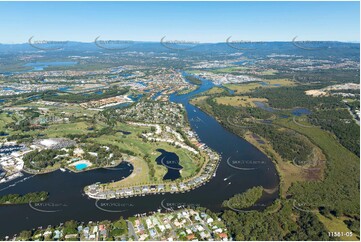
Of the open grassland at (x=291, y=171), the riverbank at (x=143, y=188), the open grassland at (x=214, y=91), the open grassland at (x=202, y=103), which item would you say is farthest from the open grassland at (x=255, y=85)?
the riverbank at (x=143, y=188)

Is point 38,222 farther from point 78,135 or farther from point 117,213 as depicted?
point 78,135

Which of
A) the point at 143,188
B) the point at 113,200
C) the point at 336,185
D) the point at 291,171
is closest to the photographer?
the point at 113,200

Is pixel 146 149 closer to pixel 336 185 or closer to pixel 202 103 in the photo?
pixel 336 185

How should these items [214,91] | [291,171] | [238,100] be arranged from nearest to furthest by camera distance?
[291,171]
[238,100]
[214,91]

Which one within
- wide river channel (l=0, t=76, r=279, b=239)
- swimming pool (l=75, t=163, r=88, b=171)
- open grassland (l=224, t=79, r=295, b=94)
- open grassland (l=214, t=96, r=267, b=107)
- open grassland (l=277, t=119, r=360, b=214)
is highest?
open grassland (l=224, t=79, r=295, b=94)

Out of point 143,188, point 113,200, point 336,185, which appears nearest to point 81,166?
point 113,200

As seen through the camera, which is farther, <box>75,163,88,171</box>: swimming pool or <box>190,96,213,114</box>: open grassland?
<box>190,96,213,114</box>: open grassland

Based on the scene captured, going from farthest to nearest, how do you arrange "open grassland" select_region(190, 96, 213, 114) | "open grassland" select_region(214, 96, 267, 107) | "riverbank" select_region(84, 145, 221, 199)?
"open grassland" select_region(214, 96, 267, 107)
"open grassland" select_region(190, 96, 213, 114)
"riverbank" select_region(84, 145, 221, 199)

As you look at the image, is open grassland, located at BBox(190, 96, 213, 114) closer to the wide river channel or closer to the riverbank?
the wide river channel

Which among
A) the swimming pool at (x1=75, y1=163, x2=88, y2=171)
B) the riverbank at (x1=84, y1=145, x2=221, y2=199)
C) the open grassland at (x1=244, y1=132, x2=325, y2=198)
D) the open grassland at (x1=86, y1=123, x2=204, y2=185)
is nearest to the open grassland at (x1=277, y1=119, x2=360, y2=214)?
the open grassland at (x1=244, y1=132, x2=325, y2=198)
